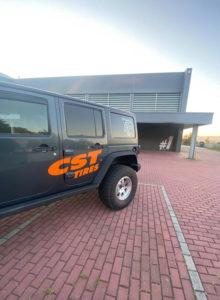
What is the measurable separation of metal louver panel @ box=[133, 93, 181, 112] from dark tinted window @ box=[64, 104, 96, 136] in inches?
491

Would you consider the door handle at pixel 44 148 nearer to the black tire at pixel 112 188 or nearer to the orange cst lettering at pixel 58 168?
the orange cst lettering at pixel 58 168

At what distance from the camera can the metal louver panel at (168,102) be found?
43.0 feet

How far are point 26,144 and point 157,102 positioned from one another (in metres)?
14.1

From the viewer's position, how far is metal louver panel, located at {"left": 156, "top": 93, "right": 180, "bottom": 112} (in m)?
13.1

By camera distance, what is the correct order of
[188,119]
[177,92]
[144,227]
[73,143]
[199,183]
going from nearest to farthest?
[73,143]
[144,227]
[199,183]
[188,119]
[177,92]

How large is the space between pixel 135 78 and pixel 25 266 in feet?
50.8

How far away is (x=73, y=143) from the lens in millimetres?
2111

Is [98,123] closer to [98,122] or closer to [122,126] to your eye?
[98,122]

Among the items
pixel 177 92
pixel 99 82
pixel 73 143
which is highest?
pixel 99 82

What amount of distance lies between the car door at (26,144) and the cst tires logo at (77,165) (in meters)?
0.10

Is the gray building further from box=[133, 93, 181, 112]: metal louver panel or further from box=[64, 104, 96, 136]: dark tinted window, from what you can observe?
box=[64, 104, 96, 136]: dark tinted window

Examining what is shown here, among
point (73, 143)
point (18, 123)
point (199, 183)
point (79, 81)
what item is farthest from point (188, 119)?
point (79, 81)

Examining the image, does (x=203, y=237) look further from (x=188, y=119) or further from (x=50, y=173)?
(x=188, y=119)

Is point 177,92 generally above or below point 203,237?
above
